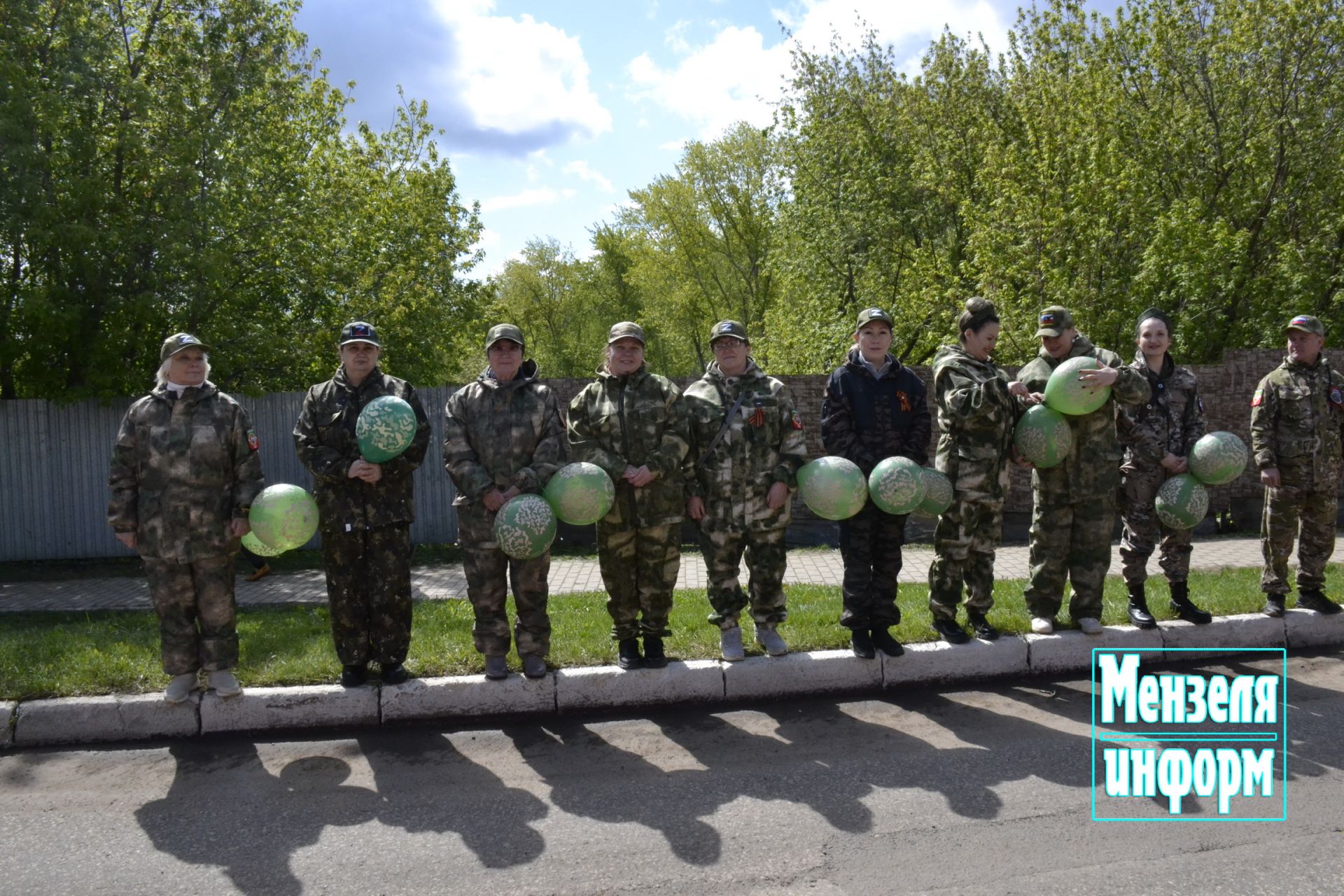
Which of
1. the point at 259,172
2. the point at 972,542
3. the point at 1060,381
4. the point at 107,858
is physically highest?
the point at 259,172

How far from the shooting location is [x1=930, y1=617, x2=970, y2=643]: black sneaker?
587cm

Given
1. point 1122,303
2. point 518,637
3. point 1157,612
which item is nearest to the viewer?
point 518,637

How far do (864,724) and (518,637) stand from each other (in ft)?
6.98

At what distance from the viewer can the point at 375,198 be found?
1752cm

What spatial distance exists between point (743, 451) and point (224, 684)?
3.36 m

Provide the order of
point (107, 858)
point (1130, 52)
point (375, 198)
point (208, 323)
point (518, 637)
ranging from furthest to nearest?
point (375, 198)
point (1130, 52)
point (208, 323)
point (518, 637)
point (107, 858)

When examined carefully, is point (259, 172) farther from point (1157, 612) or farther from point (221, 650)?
point (1157, 612)

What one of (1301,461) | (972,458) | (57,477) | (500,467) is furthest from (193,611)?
(57,477)

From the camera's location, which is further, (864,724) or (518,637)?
(518,637)

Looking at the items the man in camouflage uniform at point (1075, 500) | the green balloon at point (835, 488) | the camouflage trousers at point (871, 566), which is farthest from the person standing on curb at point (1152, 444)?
the green balloon at point (835, 488)

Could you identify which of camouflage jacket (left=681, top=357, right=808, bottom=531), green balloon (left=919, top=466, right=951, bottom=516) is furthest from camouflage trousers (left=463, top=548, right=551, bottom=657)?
green balloon (left=919, top=466, right=951, bottom=516)

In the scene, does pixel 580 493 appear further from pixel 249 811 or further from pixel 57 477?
pixel 57 477

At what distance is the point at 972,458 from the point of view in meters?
5.71

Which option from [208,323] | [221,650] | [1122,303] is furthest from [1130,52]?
[221,650]
